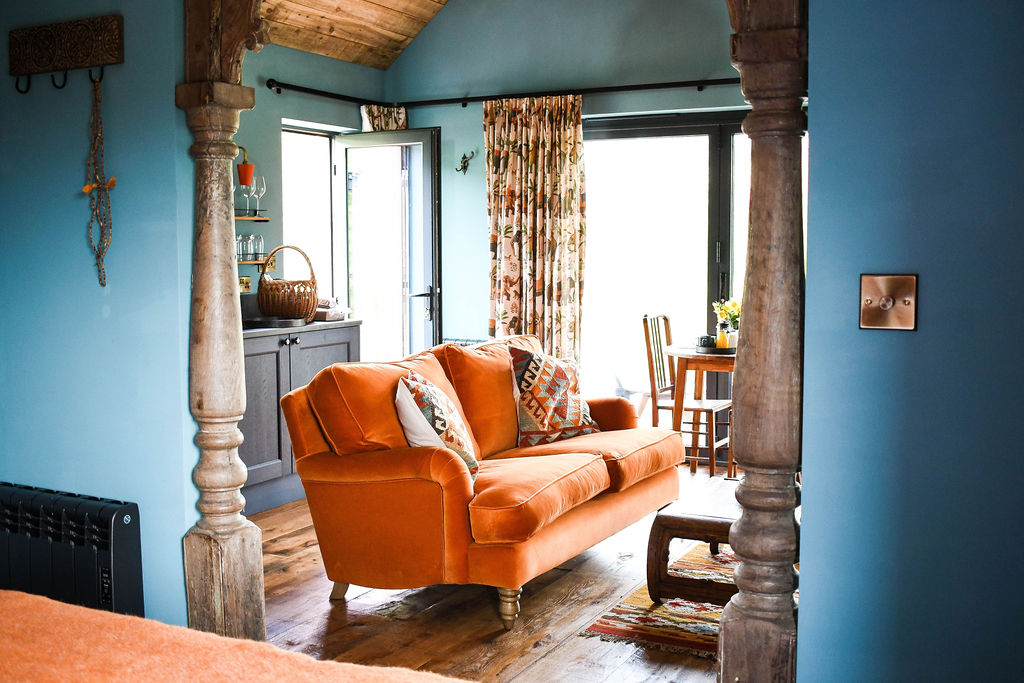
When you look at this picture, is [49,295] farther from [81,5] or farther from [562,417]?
[562,417]

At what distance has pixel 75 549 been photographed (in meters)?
3.15

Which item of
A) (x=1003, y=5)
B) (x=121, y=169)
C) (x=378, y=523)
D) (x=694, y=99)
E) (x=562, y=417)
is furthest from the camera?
(x=694, y=99)

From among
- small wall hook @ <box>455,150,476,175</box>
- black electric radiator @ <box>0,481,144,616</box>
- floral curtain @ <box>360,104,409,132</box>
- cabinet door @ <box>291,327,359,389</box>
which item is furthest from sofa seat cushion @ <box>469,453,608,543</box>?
floral curtain @ <box>360,104,409,132</box>

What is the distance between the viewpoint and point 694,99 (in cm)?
632

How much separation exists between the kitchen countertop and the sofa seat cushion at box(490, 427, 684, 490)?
4.98ft

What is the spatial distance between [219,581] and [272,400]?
85.8 inches

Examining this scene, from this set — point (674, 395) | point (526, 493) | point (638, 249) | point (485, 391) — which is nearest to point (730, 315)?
point (674, 395)

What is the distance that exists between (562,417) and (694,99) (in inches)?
104

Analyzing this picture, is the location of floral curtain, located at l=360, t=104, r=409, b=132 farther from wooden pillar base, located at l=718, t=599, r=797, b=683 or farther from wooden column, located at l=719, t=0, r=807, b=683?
wooden pillar base, located at l=718, t=599, r=797, b=683

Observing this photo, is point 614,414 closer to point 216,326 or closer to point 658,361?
point 658,361

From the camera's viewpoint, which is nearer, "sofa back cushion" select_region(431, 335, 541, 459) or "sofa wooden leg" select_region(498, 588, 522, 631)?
"sofa wooden leg" select_region(498, 588, 522, 631)

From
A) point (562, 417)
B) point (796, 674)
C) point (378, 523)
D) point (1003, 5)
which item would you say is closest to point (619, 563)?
point (562, 417)

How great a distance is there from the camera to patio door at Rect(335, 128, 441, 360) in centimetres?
689

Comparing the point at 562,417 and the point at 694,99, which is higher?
the point at 694,99
